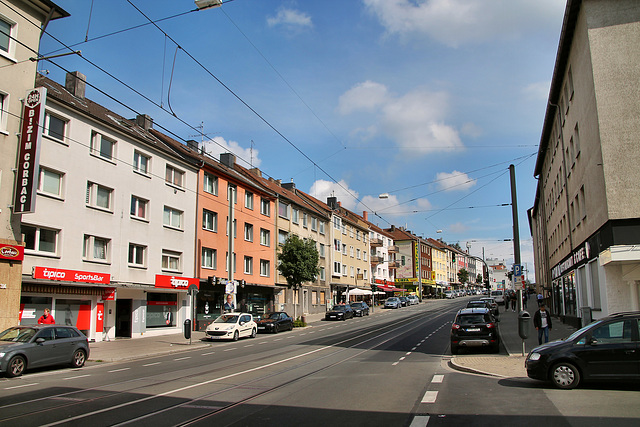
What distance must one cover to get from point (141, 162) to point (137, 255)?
5.23 metres

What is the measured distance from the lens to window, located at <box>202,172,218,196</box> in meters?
33.2

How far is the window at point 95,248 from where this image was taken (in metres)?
23.2

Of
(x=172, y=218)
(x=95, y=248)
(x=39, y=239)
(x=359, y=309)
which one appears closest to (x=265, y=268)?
(x=359, y=309)

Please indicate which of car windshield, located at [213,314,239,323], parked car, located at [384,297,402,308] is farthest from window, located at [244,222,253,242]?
parked car, located at [384,297,402,308]

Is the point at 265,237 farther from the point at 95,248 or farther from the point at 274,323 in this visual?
the point at 95,248

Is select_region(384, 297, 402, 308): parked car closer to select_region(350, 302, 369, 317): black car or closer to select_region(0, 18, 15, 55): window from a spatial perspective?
select_region(350, 302, 369, 317): black car

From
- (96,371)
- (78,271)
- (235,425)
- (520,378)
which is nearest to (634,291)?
(520,378)

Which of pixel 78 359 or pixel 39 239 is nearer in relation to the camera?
pixel 78 359

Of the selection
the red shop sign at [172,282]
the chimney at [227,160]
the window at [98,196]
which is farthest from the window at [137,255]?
the chimney at [227,160]

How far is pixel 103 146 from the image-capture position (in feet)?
81.6

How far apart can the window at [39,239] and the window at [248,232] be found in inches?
682

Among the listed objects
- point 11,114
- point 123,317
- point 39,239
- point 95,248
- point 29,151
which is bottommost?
point 123,317

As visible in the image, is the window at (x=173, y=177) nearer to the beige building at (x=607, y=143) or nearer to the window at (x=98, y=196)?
the window at (x=98, y=196)

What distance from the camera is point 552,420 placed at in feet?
23.1
